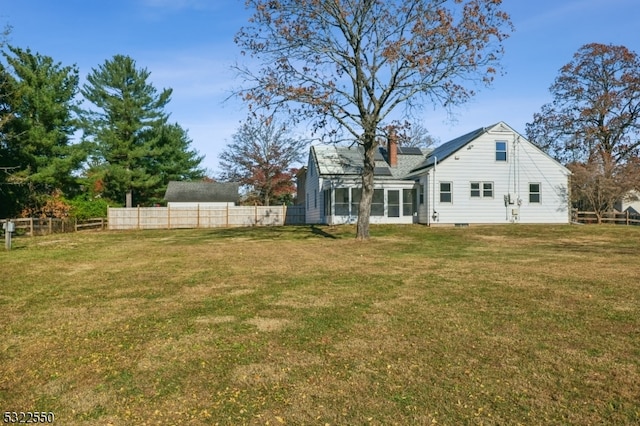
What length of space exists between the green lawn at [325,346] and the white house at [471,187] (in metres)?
17.1

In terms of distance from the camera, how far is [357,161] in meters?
30.9

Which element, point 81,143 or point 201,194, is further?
point 201,194

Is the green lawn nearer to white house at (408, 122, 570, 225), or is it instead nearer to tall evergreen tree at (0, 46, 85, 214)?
white house at (408, 122, 570, 225)

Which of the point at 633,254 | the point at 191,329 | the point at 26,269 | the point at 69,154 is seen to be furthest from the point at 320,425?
the point at 69,154

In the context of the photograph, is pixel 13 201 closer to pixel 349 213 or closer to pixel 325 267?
pixel 349 213

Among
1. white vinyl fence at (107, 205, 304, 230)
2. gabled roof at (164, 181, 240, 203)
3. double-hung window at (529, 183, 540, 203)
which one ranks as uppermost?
gabled roof at (164, 181, 240, 203)

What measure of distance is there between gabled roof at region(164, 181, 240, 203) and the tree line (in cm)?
228

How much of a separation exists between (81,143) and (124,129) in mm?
8403

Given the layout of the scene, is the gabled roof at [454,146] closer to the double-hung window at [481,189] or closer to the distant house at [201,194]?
the double-hung window at [481,189]

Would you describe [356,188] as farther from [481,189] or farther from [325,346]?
[325,346]

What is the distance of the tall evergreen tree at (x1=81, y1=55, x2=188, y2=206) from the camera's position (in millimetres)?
40531

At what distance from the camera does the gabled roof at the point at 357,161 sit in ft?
97.1

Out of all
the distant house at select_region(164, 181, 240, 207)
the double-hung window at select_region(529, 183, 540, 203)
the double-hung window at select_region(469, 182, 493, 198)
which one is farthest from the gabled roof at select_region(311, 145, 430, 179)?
A: the distant house at select_region(164, 181, 240, 207)

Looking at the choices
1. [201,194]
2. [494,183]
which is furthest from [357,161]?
[201,194]
